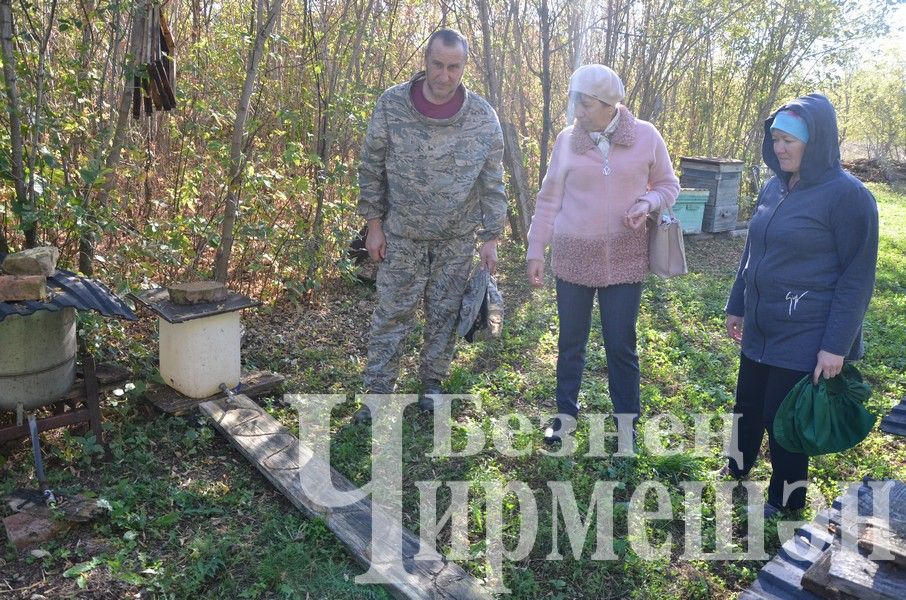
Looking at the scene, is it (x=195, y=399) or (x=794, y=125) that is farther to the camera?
(x=195, y=399)

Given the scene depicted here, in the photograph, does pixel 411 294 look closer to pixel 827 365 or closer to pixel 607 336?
pixel 607 336

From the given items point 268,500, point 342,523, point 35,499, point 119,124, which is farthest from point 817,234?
point 119,124

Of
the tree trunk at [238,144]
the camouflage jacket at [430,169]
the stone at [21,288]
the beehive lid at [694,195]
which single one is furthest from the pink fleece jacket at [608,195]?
the beehive lid at [694,195]

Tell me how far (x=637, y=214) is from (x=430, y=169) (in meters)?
1.07

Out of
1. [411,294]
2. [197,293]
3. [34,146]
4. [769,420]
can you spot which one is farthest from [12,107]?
[769,420]

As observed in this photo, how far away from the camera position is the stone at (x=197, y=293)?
3746mm

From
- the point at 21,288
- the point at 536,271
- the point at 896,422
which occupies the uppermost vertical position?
the point at 536,271

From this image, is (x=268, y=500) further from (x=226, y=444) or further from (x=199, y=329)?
(x=199, y=329)

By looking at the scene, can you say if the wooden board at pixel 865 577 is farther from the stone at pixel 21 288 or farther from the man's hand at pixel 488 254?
the stone at pixel 21 288

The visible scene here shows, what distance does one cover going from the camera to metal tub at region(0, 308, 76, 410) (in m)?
3.07

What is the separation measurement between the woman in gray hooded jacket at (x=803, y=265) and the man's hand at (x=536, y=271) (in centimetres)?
96

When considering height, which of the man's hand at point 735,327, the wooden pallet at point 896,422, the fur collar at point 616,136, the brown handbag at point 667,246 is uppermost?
the fur collar at point 616,136

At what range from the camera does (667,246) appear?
3363 mm

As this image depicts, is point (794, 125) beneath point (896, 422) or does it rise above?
above
